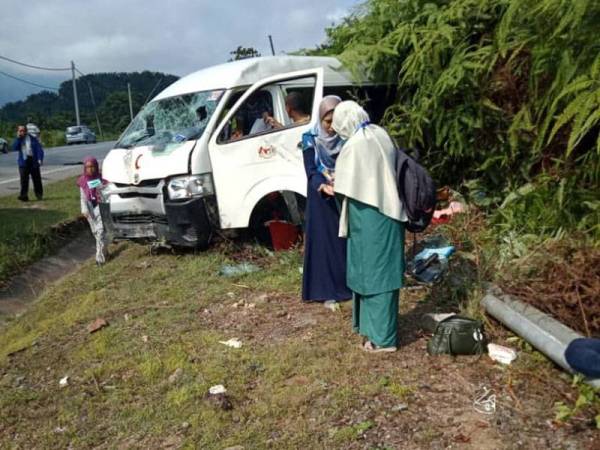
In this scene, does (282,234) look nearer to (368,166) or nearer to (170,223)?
(170,223)

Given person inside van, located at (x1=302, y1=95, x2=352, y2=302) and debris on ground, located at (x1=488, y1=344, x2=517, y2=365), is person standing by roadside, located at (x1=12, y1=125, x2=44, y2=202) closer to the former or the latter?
person inside van, located at (x1=302, y1=95, x2=352, y2=302)

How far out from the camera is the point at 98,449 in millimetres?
3217

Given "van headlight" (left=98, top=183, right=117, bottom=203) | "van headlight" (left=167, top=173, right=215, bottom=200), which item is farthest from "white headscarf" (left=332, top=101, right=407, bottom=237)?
"van headlight" (left=98, top=183, right=117, bottom=203)

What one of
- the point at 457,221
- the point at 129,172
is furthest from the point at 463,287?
the point at 129,172

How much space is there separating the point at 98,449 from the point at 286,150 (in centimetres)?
372

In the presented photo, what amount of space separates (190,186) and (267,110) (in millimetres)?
1184

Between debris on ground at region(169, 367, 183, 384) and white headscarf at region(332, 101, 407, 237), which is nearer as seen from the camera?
white headscarf at region(332, 101, 407, 237)

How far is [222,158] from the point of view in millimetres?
6336

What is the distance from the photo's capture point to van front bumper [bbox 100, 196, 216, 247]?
628 cm

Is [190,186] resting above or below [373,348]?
above

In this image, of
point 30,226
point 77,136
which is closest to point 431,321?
point 30,226

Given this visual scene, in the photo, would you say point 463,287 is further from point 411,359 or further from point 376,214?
point 376,214

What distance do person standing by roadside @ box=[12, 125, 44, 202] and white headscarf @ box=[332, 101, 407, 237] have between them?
10062 millimetres

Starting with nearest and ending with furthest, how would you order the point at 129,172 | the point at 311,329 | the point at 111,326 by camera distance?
the point at 311,329
the point at 111,326
the point at 129,172
